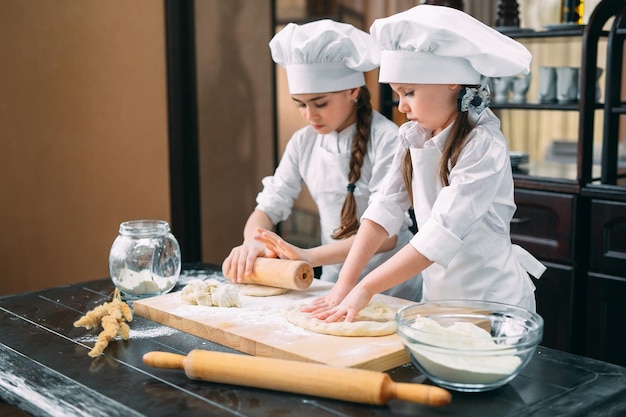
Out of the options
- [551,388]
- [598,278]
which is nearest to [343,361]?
[551,388]

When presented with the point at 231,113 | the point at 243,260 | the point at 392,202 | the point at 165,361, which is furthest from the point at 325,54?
the point at 231,113

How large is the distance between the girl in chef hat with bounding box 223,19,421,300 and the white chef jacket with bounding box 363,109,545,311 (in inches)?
7.1

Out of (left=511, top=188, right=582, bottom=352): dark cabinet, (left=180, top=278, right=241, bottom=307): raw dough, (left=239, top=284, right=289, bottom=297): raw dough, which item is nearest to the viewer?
(left=180, top=278, right=241, bottom=307): raw dough

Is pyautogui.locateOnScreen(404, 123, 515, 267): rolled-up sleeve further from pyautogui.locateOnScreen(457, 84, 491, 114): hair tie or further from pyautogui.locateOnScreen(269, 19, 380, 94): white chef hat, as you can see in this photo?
pyautogui.locateOnScreen(269, 19, 380, 94): white chef hat

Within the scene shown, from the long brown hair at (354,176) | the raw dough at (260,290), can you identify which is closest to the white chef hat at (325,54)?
the long brown hair at (354,176)

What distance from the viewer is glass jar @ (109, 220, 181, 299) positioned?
1.80m

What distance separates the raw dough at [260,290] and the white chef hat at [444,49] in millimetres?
547

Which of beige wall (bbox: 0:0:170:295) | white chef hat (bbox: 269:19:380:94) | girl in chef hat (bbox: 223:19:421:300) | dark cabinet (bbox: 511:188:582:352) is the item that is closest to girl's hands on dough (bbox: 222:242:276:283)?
girl in chef hat (bbox: 223:19:421:300)

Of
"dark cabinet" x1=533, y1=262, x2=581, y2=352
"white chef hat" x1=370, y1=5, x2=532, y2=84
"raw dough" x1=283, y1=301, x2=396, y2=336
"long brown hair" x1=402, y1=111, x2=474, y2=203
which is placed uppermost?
"white chef hat" x1=370, y1=5, x2=532, y2=84

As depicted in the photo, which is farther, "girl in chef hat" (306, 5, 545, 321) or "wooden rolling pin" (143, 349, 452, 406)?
"girl in chef hat" (306, 5, 545, 321)

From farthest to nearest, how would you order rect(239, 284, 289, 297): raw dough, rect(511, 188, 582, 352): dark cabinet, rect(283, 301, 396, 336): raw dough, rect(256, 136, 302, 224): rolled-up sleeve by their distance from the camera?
rect(511, 188, 582, 352): dark cabinet
rect(256, 136, 302, 224): rolled-up sleeve
rect(239, 284, 289, 297): raw dough
rect(283, 301, 396, 336): raw dough

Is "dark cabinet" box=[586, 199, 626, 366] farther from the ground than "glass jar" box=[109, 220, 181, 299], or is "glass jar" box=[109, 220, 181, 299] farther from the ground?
"glass jar" box=[109, 220, 181, 299]

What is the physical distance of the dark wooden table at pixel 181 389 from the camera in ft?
3.84

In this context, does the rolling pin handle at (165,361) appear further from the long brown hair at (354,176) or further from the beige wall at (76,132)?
the beige wall at (76,132)
